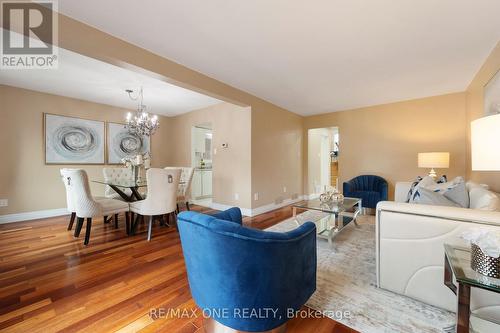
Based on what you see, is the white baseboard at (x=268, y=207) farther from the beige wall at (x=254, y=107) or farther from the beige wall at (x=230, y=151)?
the beige wall at (x=230, y=151)

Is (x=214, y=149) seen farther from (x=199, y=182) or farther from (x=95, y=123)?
(x=95, y=123)

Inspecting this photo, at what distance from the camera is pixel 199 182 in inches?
219

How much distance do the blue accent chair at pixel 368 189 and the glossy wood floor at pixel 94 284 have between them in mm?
3031

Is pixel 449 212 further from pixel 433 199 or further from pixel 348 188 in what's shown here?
pixel 348 188

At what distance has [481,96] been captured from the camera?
2.61 meters

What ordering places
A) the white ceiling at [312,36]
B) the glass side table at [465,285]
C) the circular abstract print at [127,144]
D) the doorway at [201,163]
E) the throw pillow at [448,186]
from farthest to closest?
the doorway at [201,163] → the circular abstract print at [127,144] → the throw pillow at [448,186] → the white ceiling at [312,36] → the glass side table at [465,285]

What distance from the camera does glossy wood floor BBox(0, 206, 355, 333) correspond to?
4.29 feet

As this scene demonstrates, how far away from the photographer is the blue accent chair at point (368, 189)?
12.4 feet

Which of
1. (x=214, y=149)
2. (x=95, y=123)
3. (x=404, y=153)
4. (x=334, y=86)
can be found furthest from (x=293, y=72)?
(x=95, y=123)

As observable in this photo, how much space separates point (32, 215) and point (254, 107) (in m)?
4.46

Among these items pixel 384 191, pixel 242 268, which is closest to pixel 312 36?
pixel 242 268

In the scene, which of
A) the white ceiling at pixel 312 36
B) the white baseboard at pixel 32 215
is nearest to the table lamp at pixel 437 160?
the white ceiling at pixel 312 36

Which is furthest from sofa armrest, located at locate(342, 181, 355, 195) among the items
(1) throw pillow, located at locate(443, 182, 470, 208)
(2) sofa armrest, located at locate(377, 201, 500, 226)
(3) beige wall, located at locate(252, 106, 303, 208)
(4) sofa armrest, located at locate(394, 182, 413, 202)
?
(2) sofa armrest, located at locate(377, 201, 500, 226)

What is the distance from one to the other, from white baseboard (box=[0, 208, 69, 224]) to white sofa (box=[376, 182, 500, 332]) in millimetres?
5235
